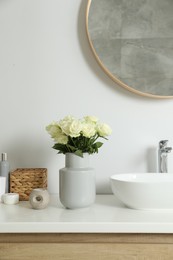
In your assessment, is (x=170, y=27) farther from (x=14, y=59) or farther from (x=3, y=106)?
(x=3, y=106)

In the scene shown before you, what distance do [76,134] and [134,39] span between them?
62cm

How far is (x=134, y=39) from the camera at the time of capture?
150cm

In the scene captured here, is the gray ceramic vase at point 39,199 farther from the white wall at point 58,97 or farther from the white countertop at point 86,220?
the white wall at point 58,97

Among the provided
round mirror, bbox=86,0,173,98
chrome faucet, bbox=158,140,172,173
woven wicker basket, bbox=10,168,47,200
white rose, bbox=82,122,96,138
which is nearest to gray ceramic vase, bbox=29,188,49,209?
woven wicker basket, bbox=10,168,47,200

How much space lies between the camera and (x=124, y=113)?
4.92 ft

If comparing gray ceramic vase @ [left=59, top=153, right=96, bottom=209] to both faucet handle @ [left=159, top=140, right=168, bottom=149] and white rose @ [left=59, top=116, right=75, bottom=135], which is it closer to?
white rose @ [left=59, top=116, right=75, bottom=135]

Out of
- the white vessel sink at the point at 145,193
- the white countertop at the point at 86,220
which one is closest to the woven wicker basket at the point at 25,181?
the white countertop at the point at 86,220

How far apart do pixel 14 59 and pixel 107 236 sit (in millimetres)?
958

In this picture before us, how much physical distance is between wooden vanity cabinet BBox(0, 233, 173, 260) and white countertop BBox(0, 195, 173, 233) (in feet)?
Answer: 0.09

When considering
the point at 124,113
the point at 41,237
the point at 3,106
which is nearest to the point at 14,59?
the point at 3,106

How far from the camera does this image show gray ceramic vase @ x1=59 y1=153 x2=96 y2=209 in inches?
46.1

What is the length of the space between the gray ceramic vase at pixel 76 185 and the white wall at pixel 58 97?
0.30m

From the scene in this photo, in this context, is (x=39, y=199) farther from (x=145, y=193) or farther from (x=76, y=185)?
(x=145, y=193)

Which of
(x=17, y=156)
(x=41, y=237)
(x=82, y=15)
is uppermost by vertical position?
(x=82, y=15)
